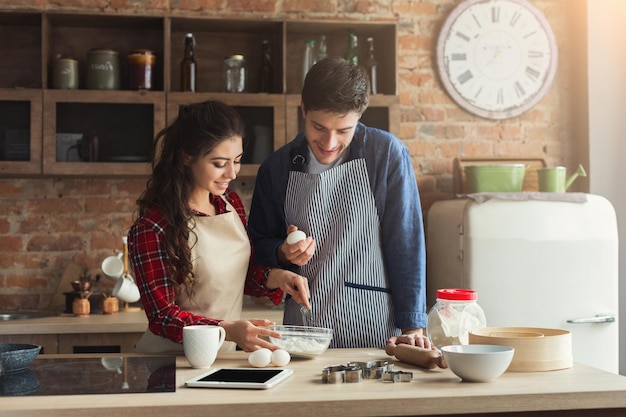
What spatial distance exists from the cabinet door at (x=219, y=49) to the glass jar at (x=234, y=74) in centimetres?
14

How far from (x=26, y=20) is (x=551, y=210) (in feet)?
8.78

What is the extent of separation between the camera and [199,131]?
2.30m

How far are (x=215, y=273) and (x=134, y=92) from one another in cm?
171

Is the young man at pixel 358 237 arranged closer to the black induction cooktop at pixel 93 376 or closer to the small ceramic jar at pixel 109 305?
the black induction cooktop at pixel 93 376

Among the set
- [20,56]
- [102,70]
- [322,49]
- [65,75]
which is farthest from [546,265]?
[20,56]


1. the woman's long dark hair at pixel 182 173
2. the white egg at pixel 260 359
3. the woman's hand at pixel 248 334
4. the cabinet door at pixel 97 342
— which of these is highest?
the woman's long dark hair at pixel 182 173

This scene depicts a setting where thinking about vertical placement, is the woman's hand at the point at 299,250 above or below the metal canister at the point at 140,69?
below

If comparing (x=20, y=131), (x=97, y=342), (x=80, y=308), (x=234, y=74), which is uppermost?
(x=234, y=74)

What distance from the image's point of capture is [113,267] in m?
3.77

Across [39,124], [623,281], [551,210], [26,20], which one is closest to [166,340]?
[39,124]

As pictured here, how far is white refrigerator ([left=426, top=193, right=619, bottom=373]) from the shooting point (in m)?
3.50

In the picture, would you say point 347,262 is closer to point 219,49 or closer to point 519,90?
point 219,49

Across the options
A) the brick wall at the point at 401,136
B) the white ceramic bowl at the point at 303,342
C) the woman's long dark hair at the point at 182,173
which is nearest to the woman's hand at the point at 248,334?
the white ceramic bowl at the point at 303,342

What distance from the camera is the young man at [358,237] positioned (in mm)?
2391
